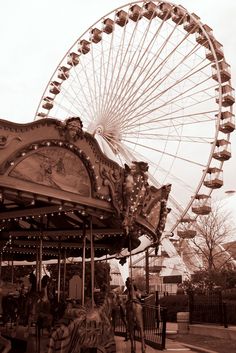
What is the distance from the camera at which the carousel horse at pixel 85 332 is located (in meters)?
7.27

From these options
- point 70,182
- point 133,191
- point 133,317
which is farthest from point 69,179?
point 133,317

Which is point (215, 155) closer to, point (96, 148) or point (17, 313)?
point (17, 313)

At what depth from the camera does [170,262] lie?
145ft

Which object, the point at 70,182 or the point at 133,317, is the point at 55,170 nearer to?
the point at 70,182

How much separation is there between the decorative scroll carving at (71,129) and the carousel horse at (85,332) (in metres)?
2.73

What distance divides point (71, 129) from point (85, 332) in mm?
3202

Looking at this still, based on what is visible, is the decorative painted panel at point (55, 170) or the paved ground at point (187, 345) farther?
the paved ground at point (187, 345)

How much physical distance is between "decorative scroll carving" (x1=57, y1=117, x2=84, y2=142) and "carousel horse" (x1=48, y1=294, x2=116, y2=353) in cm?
273

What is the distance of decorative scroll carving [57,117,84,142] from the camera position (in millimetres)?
7375

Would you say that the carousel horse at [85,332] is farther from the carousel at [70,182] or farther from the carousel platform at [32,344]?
the carousel platform at [32,344]

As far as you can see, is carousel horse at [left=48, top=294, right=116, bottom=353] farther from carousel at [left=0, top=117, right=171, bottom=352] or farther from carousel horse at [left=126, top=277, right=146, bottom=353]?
carousel horse at [left=126, top=277, right=146, bottom=353]

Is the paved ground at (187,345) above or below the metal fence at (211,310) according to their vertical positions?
below

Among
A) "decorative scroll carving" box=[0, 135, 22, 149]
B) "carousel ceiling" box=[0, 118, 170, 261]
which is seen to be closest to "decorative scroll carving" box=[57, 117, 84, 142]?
"carousel ceiling" box=[0, 118, 170, 261]

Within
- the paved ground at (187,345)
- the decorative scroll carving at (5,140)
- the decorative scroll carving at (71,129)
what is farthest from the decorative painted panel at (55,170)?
the paved ground at (187,345)
